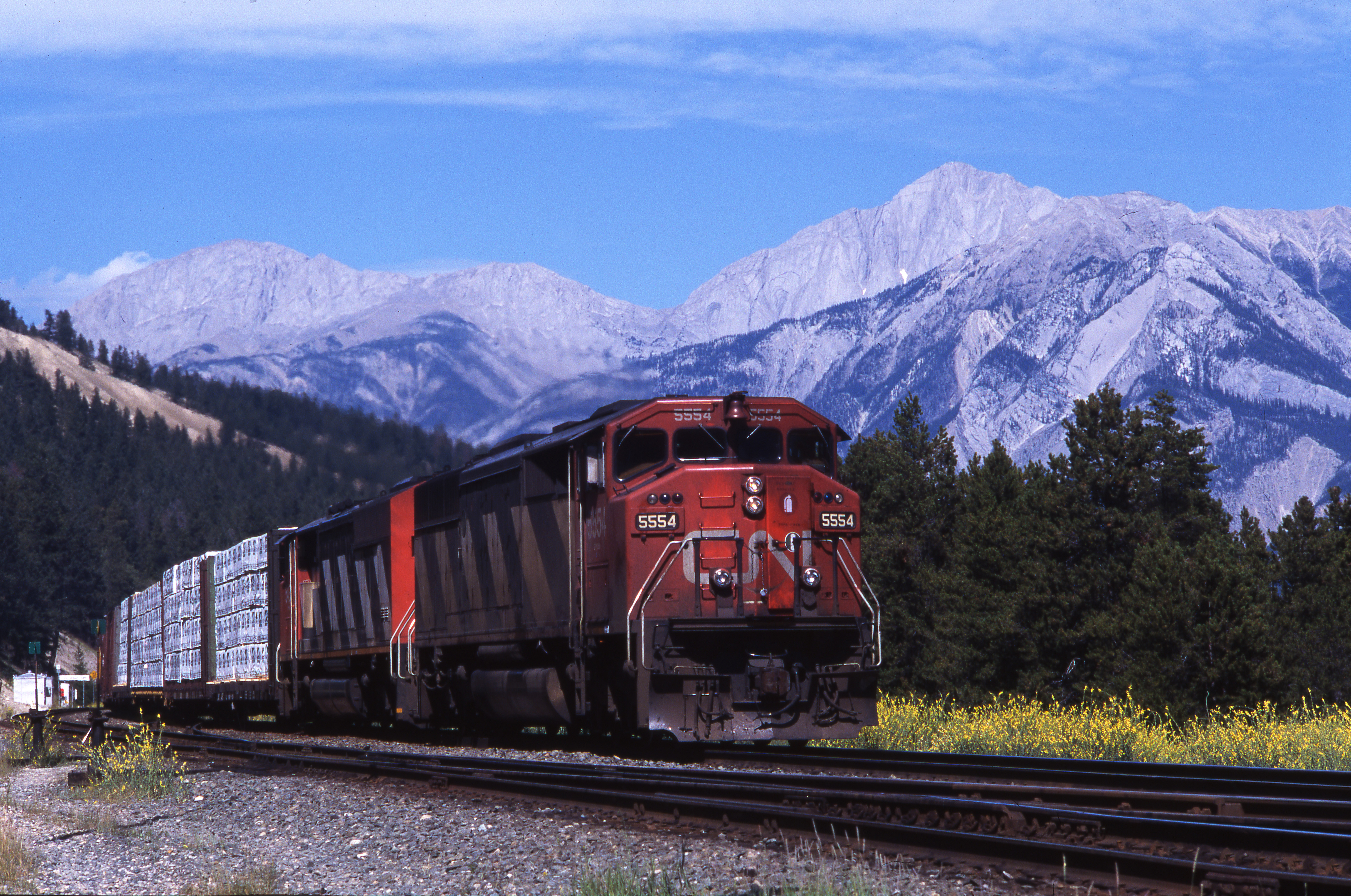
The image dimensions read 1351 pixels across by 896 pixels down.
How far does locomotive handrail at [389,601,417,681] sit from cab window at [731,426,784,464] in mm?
9122

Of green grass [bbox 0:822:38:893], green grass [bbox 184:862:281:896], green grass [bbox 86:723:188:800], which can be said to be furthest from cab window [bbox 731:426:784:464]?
green grass [bbox 0:822:38:893]

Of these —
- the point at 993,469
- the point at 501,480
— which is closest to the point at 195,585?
the point at 501,480

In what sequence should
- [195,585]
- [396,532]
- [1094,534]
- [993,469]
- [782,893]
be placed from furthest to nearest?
[993,469], [1094,534], [195,585], [396,532], [782,893]

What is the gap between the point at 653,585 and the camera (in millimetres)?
16875

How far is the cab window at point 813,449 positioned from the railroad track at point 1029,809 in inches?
147

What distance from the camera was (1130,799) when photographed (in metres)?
11.0

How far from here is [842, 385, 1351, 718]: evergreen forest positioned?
4909 centimetres

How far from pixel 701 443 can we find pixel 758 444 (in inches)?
29.2

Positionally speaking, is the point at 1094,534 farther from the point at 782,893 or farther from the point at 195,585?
the point at 782,893

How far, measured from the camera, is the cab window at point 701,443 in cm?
1784

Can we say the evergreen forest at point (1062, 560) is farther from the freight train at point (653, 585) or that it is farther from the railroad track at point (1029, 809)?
the railroad track at point (1029, 809)

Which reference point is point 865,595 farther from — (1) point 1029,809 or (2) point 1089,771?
(1) point 1029,809

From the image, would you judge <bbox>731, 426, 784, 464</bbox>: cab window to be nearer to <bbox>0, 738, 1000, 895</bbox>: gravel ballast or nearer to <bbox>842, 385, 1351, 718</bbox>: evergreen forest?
<bbox>0, 738, 1000, 895</bbox>: gravel ballast

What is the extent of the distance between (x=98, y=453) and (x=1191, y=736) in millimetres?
189848
